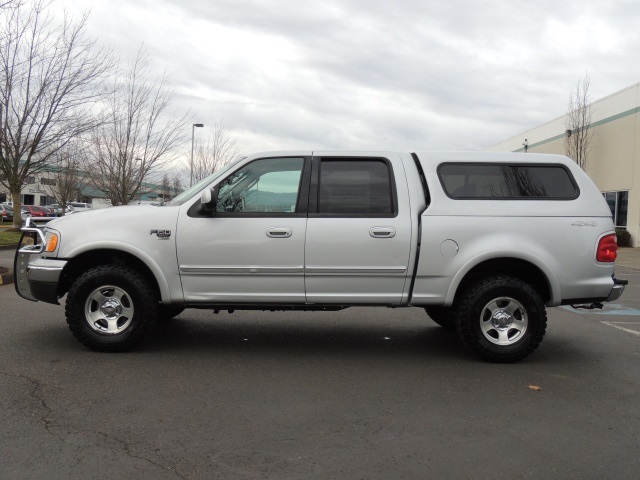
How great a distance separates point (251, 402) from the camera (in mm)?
4285

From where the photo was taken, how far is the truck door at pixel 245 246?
5.37m

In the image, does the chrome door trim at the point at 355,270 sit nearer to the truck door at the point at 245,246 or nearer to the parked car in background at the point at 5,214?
the truck door at the point at 245,246

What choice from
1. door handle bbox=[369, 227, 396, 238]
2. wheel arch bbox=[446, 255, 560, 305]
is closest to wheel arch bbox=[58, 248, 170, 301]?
door handle bbox=[369, 227, 396, 238]

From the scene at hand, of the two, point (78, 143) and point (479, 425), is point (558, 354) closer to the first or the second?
point (479, 425)

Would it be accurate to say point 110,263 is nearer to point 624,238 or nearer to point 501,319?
point 501,319

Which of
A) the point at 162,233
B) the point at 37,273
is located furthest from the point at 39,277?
the point at 162,233

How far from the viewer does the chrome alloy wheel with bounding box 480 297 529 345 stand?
5500 millimetres

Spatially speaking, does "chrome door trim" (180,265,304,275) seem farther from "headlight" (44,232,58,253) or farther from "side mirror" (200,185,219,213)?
"headlight" (44,232,58,253)

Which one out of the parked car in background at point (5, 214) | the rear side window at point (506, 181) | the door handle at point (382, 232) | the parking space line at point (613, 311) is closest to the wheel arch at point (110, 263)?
the door handle at point (382, 232)

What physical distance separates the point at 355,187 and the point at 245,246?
47.6 inches

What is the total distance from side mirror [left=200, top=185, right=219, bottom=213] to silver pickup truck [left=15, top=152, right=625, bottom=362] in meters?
0.01

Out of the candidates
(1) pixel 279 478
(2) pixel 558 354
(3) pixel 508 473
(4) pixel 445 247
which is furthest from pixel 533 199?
(1) pixel 279 478

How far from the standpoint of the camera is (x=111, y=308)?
219 inches

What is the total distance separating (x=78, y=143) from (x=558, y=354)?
18360mm
